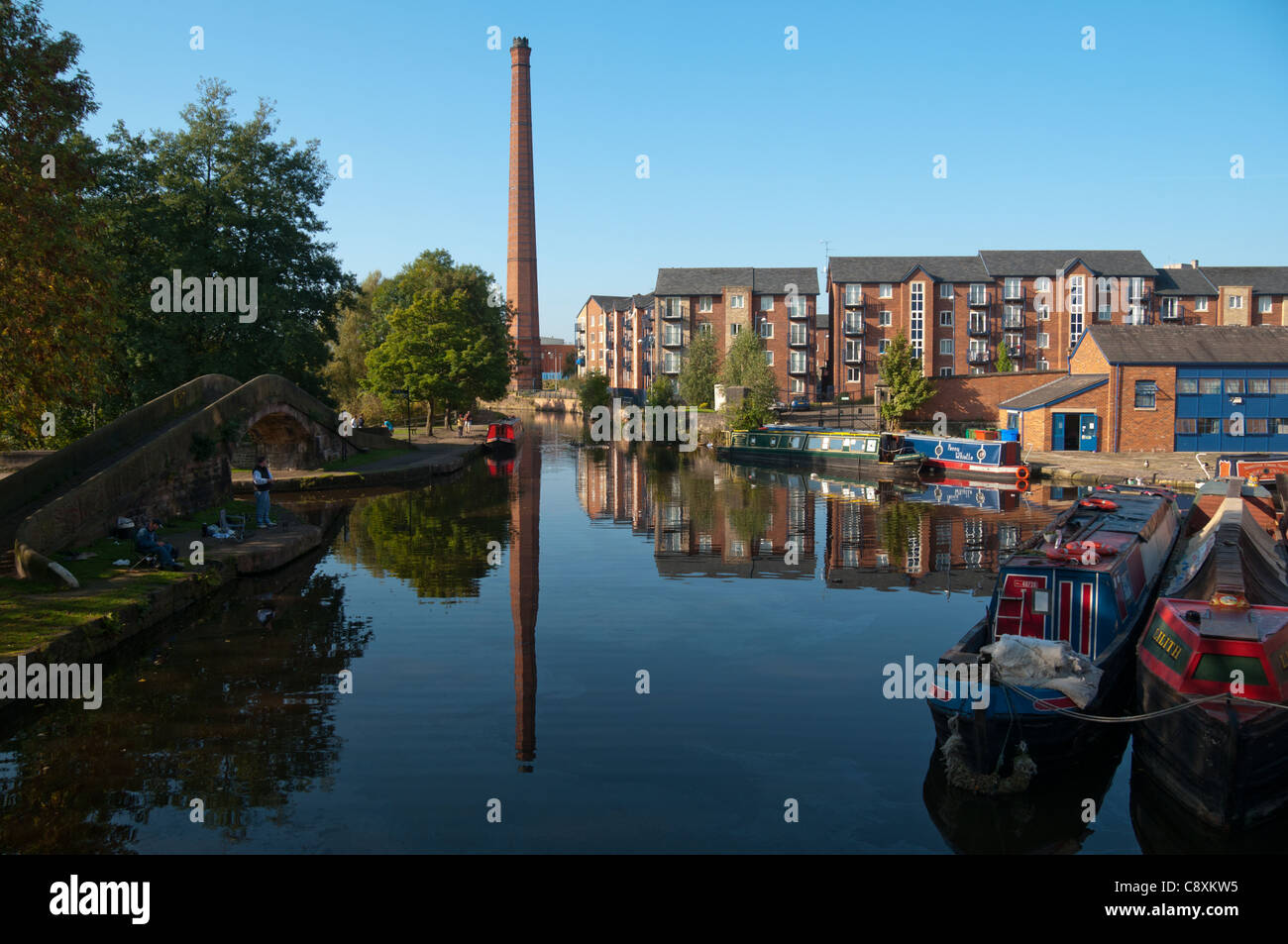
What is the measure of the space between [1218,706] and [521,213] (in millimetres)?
66704

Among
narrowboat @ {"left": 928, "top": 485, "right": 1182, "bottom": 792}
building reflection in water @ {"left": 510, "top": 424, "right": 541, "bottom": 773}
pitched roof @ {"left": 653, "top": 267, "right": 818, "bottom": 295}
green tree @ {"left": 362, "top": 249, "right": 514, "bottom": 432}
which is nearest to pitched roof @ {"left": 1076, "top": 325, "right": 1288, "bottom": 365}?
building reflection in water @ {"left": 510, "top": 424, "right": 541, "bottom": 773}

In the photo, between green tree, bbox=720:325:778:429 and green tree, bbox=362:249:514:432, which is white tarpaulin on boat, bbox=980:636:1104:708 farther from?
green tree, bbox=720:325:778:429

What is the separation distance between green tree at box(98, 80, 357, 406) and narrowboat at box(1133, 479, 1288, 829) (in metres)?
30.1

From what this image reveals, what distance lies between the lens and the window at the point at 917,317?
73562 mm

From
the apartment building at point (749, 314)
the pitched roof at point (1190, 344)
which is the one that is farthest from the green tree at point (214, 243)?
the apartment building at point (749, 314)

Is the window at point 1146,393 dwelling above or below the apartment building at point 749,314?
below

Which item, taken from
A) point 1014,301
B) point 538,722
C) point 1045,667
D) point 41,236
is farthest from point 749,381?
point 1045,667

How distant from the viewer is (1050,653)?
10727 millimetres

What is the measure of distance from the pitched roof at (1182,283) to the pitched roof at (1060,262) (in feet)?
4.73

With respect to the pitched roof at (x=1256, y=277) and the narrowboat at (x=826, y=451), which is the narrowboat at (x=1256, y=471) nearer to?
the narrowboat at (x=826, y=451)

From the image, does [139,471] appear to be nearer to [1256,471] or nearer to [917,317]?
[1256,471]

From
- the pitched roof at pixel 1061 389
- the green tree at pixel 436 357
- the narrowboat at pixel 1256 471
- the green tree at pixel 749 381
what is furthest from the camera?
the green tree at pixel 749 381
